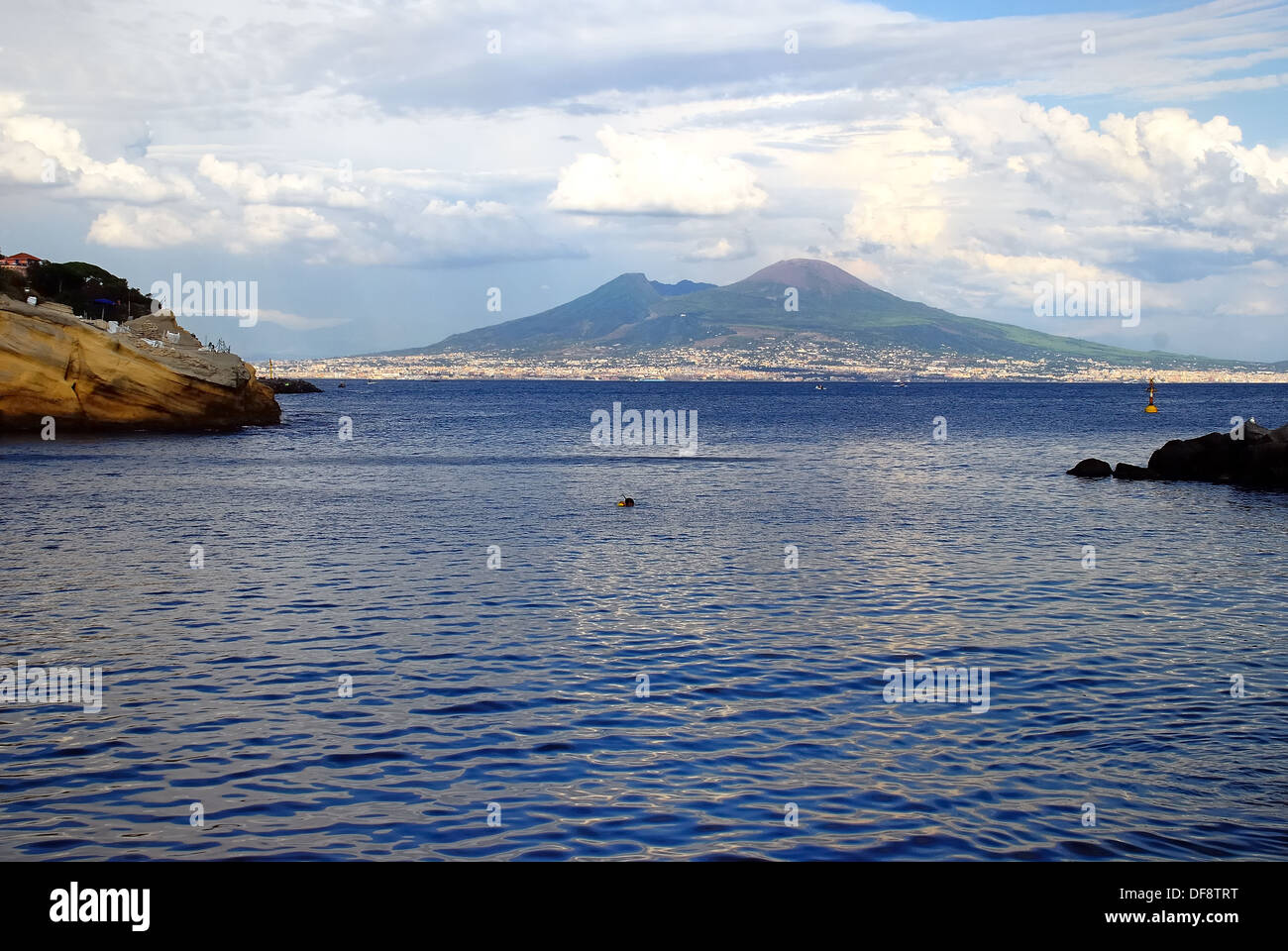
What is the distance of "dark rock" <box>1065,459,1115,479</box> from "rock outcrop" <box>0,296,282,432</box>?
66.1m

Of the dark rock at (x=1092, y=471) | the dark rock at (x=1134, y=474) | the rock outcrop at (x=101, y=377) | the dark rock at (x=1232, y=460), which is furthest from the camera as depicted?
the rock outcrop at (x=101, y=377)

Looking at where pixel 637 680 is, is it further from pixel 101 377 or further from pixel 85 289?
pixel 85 289

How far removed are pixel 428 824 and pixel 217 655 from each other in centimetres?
994

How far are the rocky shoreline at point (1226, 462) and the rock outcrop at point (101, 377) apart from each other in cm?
6652

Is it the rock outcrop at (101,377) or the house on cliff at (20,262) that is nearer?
the rock outcrop at (101,377)

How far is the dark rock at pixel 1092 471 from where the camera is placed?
64369 mm

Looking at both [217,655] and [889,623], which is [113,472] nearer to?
[217,655]

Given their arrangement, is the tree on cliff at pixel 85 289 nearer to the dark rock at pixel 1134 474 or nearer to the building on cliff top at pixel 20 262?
the building on cliff top at pixel 20 262

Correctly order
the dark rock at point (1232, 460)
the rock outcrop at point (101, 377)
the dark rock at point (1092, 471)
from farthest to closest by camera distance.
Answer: the rock outcrop at point (101, 377) < the dark rock at point (1092, 471) < the dark rock at point (1232, 460)

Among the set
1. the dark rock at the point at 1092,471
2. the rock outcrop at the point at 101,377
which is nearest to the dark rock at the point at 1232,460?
the dark rock at the point at 1092,471

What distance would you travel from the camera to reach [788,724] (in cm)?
1738

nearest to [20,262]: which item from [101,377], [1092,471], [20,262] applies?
[20,262]

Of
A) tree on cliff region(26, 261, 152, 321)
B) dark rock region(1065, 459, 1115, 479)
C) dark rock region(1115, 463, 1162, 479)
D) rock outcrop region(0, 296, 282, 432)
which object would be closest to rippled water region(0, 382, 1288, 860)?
dark rock region(1115, 463, 1162, 479)
